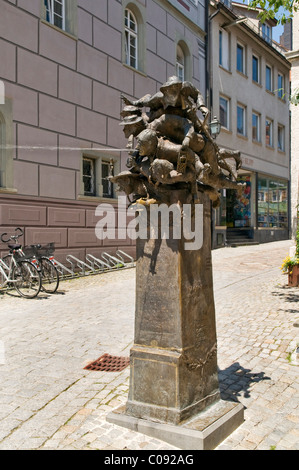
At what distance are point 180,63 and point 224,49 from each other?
4.37 m

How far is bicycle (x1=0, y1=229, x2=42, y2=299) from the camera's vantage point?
905cm

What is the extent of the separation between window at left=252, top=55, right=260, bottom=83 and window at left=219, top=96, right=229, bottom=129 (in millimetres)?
3702

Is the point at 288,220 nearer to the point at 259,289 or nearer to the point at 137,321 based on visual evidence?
the point at 259,289

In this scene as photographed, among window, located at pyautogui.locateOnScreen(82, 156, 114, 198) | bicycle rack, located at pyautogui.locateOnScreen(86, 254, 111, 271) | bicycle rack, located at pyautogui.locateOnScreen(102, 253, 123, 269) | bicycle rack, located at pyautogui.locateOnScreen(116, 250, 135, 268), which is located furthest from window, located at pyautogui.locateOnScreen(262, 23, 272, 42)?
bicycle rack, located at pyautogui.locateOnScreen(86, 254, 111, 271)

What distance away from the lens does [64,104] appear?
38.7 ft

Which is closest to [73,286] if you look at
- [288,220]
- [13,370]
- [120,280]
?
[120,280]

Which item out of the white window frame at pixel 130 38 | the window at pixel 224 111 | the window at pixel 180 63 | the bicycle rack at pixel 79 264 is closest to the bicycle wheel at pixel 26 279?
the bicycle rack at pixel 79 264

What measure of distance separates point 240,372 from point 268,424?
1187 mm

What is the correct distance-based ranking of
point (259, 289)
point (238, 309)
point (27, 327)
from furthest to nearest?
point (259, 289), point (238, 309), point (27, 327)

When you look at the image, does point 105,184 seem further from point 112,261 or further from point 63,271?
point 63,271

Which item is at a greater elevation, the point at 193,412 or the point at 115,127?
the point at 115,127

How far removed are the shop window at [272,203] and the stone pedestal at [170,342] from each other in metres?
21.0

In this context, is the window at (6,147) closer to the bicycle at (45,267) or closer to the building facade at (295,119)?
the bicycle at (45,267)

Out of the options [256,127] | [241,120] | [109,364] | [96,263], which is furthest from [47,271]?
[256,127]
